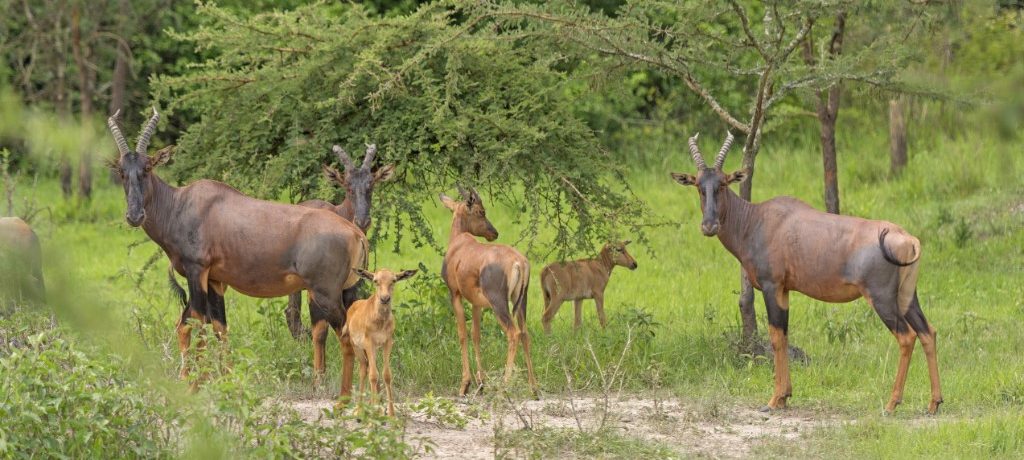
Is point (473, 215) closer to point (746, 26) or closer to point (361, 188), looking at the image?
point (361, 188)

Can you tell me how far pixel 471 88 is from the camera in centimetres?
1160

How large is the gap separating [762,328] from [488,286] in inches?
135

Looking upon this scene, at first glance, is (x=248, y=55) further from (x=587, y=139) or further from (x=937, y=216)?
(x=937, y=216)

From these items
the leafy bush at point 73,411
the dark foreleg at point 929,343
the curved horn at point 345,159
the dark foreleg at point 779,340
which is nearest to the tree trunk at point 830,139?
the dark foreleg at point 779,340

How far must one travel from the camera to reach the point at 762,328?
12164 mm

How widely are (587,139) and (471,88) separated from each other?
1089 mm

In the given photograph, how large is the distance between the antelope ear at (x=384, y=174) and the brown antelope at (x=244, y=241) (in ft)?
2.61

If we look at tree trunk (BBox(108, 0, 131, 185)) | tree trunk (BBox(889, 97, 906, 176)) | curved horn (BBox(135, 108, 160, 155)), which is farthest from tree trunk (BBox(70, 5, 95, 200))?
tree trunk (BBox(889, 97, 906, 176))

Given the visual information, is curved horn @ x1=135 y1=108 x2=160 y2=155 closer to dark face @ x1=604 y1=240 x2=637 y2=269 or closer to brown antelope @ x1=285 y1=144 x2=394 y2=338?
brown antelope @ x1=285 y1=144 x2=394 y2=338

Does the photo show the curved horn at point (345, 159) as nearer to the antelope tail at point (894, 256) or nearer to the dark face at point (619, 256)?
the dark face at point (619, 256)

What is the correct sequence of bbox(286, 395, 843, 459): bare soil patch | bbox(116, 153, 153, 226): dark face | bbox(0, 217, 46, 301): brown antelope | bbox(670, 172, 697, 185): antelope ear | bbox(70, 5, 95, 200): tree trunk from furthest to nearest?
bbox(70, 5, 95, 200): tree trunk
bbox(670, 172, 697, 185): antelope ear
bbox(116, 153, 153, 226): dark face
bbox(286, 395, 843, 459): bare soil patch
bbox(0, 217, 46, 301): brown antelope

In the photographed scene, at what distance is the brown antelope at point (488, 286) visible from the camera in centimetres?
972

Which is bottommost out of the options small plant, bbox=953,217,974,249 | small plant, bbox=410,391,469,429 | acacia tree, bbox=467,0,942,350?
small plant, bbox=410,391,469,429

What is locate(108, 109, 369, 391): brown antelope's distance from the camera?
9336 mm
